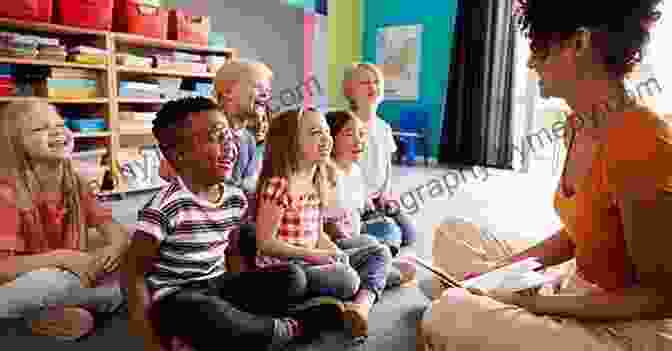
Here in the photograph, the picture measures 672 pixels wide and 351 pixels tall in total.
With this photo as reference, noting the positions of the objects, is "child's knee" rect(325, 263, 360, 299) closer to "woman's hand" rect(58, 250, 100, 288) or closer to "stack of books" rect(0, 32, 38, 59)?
"woman's hand" rect(58, 250, 100, 288)

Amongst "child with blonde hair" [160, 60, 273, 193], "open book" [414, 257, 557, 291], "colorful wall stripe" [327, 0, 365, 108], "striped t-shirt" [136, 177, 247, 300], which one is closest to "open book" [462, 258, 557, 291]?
"open book" [414, 257, 557, 291]

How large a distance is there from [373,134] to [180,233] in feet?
3.51

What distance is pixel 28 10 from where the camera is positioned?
247cm

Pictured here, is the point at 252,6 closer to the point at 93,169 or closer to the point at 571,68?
the point at 93,169

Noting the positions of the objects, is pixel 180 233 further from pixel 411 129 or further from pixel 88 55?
pixel 411 129

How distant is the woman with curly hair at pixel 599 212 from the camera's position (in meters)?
0.65

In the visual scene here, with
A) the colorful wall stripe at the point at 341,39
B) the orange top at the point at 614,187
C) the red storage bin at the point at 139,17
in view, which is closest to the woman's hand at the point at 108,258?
the orange top at the point at 614,187

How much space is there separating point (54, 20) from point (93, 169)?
2.76 ft

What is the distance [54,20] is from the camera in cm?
264

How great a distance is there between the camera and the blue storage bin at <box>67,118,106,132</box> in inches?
109

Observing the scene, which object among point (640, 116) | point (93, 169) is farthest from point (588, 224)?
point (93, 169)

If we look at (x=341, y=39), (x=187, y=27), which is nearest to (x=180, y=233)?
(x=187, y=27)

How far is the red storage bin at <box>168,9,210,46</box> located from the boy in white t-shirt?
5.54 ft

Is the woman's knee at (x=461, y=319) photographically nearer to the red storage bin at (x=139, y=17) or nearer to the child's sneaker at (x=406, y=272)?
the child's sneaker at (x=406, y=272)
